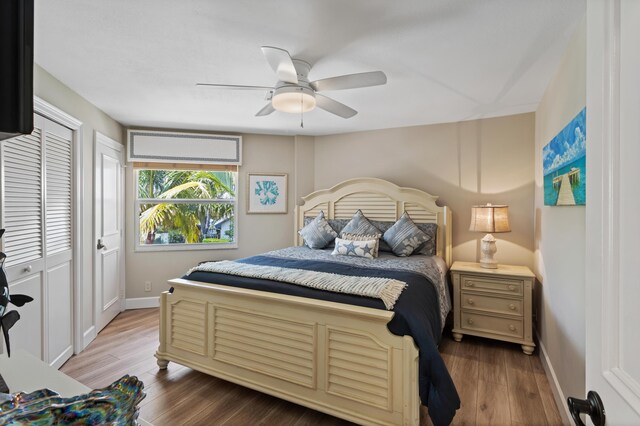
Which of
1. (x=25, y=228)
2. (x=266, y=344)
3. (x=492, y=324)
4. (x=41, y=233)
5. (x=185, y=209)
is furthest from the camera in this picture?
(x=185, y=209)

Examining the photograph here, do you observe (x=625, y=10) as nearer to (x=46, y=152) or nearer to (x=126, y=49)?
(x=126, y=49)

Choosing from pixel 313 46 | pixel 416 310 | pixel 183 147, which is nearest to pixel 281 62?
pixel 313 46

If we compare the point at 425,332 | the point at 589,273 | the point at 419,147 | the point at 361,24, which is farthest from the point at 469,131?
the point at 589,273

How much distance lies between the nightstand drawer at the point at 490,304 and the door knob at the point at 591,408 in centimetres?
250

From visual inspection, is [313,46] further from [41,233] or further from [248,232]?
[248,232]

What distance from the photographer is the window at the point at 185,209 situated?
13.3 ft

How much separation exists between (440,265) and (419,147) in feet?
4.99

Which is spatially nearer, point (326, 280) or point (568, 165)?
point (568, 165)

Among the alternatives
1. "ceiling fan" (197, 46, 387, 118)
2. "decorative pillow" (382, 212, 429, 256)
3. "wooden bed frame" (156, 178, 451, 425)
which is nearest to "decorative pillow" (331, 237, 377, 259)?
"decorative pillow" (382, 212, 429, 256)

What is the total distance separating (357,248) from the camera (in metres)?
3.15

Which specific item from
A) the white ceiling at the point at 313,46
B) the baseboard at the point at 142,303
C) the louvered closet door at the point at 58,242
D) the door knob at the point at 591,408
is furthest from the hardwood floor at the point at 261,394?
the white ceiling at the point at 313,46

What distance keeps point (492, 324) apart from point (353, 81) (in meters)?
2.52

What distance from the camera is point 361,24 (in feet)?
5.63

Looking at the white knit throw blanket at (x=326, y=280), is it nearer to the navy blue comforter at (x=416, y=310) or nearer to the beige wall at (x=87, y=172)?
the navy blue comforter at (x=416, y=310)
